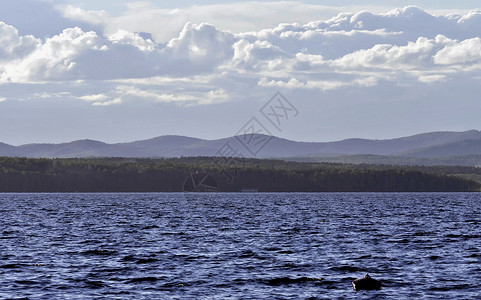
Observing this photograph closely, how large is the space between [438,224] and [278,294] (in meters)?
64.4

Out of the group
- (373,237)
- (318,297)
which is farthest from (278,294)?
(373,237)

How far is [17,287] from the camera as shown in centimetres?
4512

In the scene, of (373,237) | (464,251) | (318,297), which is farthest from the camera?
(373,237)

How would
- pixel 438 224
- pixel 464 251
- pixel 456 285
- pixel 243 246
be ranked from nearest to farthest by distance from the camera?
1. pixel 456 285
2. pixel 464 251
3. pixel 243 246
4. pixel 438 224

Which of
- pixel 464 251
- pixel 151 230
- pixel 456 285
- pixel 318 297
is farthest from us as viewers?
pixel 151 230

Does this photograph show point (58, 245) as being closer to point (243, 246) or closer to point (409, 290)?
point (243, 246)

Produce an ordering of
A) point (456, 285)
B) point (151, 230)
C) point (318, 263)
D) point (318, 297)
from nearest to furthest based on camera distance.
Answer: point (318, 297), point (456, 285), point (318, 263), point (151, 230)

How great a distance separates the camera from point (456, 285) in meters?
46.3

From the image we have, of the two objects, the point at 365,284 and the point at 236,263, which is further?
the point at 236,263

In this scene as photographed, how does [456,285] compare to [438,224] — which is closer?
[456,285]

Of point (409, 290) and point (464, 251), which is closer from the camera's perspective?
point (409, 290)

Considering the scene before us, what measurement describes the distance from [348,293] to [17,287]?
19.2 meters

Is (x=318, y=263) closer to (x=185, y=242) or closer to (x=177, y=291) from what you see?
(x=177, y=291)

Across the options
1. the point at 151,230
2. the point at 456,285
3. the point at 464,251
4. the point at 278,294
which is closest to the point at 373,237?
the point at 464,251
